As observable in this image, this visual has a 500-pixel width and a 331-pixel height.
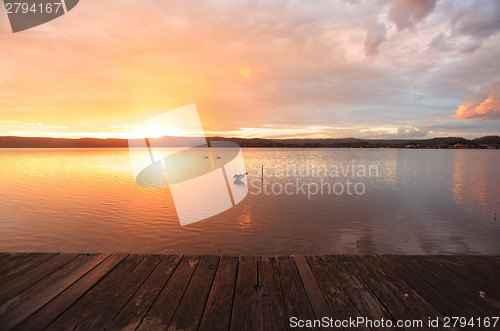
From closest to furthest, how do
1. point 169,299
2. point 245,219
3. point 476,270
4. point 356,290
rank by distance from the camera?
point 169,299 < point 356,290 < point 476,270 < point 245,219

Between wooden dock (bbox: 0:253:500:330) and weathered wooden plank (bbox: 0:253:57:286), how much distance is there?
21 mm

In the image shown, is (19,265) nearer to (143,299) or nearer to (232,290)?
(143,299)

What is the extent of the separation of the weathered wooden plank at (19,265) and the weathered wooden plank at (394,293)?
22.3 ft

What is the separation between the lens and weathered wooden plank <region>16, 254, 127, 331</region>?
11.4 feet

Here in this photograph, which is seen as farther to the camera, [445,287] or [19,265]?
[19,265]

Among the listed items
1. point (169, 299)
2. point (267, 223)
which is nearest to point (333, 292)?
point (169, 299)

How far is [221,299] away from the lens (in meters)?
4.01

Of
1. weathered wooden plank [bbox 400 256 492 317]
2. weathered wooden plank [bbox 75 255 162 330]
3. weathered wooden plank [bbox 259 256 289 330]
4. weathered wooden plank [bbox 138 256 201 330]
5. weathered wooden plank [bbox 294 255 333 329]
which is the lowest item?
weathered wooden plank [bbox 400 256 492 317]

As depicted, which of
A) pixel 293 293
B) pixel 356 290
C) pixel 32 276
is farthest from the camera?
pixel 32 276

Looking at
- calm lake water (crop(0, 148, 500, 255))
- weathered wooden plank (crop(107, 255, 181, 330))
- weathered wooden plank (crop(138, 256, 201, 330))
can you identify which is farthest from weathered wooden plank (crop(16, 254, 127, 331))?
calm lake water (crop(0, 148, 500, 255))

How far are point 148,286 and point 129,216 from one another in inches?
595

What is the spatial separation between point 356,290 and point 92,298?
14.8 ft

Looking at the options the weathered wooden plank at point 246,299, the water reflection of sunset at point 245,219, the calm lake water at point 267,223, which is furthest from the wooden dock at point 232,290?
the water reflection of sunset at point 245,219

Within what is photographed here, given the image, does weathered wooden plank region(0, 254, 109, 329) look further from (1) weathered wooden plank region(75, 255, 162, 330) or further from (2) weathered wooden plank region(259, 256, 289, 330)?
(2) weathered wooden plank region(259, 256, 289, 330)
